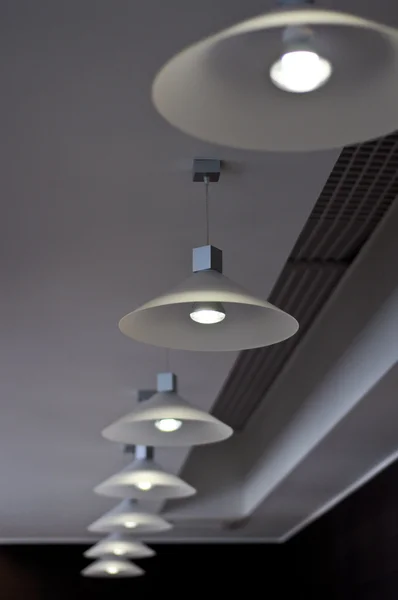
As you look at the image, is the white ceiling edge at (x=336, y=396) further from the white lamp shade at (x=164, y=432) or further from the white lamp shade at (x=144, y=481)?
the white lamp shade at (x=164, y=432)

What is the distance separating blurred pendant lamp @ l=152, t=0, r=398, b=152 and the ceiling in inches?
17.7

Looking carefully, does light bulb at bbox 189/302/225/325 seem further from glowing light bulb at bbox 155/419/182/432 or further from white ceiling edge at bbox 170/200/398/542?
white ceiling edge at bbox 170/200/398/542

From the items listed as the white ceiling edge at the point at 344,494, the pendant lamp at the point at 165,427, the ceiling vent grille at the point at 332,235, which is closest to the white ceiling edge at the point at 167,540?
the white ceiling edge at the point at 344,494

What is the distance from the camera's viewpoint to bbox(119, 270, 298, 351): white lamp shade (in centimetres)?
146

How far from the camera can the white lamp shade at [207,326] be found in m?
1.46

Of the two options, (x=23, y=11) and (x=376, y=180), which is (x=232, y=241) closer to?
(x=376, y=180)

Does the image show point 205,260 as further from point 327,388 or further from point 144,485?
point 327,388

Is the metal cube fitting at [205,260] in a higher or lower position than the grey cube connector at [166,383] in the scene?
lower

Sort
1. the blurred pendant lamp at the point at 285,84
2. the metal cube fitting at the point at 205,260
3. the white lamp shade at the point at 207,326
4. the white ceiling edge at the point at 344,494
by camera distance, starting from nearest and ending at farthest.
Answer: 1. the blurred pendant lamp at the point at 285,84
2. the white lamp shade at the point at 207,326
3. the metal cube fitting at the point at 205,260
4. the white ceiling edge at the point at 344,494

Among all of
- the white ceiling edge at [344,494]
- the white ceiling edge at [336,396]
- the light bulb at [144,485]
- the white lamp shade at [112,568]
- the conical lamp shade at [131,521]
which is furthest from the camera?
the white lamp shade at [112,568]

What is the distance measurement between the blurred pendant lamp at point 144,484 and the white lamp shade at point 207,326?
Answer: 3.41 ft

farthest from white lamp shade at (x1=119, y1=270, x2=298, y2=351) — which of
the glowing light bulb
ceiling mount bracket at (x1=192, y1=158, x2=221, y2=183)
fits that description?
the glowing light bulb

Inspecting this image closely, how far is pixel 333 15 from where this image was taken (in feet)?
2.91

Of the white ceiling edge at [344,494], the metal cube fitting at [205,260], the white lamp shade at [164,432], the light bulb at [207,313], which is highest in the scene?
the white ceiling edge at [344,494]
